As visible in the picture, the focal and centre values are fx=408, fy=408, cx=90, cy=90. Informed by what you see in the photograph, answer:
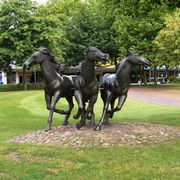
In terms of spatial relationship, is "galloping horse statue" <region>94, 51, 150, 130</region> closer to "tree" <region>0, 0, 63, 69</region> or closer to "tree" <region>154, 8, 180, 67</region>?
"tree" <region>154, 8, 180, 67</region>

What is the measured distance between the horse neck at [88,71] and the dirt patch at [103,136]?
1.47 metres

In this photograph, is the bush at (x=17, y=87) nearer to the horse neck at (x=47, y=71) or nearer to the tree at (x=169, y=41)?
the tree at (x=169, y=41)

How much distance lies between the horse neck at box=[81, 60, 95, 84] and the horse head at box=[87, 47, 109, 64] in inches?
8.9

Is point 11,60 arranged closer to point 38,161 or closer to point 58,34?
point 58,34

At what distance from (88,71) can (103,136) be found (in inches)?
81.0

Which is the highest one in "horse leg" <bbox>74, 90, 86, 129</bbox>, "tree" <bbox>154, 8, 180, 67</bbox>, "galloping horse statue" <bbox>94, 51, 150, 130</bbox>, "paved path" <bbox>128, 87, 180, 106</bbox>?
"tree" <bbox>154, 8, 180, 67</bbox>

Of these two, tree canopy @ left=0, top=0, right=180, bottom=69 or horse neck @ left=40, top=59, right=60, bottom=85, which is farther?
tree canopy @ left=0, top=0, right=180, bottom=69

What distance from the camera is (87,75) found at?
12.1 meters

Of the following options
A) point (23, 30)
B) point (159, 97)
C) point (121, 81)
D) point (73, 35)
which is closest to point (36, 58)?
point (121, 81)

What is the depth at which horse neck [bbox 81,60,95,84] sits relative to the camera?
11998 mm

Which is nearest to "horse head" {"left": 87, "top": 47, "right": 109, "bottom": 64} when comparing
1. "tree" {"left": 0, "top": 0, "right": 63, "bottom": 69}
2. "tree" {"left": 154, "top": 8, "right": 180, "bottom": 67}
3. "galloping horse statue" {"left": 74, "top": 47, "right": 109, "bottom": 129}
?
"galloping horse statue" {"left": 74, "top": 47, "right": 109, "bottom": 129}

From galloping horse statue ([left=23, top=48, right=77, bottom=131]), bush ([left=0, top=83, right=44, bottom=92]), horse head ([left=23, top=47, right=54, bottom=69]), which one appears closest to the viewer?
horse head ([left=23, top=47, right=54, bottom=69])

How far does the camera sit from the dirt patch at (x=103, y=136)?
10844 mm

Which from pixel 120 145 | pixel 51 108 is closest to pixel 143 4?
pixel 51 108
